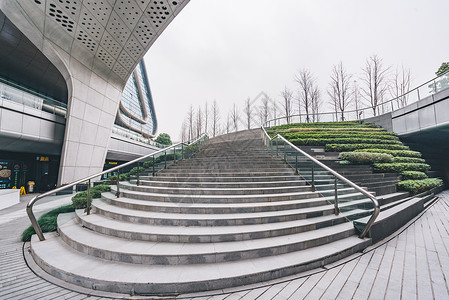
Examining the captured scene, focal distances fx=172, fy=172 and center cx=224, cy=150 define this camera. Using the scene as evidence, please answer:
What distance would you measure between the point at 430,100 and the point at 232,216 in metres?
14.5

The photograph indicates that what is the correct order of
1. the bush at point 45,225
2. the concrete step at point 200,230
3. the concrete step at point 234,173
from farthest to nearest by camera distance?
the concrete step at point 234,173
the bush at point 45,225
the concrete step at point 200,230

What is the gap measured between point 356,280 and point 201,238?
8.19 feet

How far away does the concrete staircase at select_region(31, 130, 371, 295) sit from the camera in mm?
2529

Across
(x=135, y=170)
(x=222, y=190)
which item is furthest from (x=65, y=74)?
(x=222, y=190)

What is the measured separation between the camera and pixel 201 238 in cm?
319

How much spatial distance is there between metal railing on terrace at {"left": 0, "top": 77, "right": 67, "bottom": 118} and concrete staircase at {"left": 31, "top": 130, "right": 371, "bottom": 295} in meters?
9.19

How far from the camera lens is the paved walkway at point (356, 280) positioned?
2.32 m

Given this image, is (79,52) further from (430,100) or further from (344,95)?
(344,95)

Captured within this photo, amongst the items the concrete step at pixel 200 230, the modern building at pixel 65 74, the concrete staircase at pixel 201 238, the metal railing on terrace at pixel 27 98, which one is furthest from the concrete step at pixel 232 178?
the metal railing on terrace at pixel 27 98

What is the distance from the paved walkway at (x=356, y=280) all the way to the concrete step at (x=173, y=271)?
0.37ft

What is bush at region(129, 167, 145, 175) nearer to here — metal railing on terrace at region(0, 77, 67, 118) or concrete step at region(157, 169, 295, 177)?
concrete step at region(157, 169, 295, 177)

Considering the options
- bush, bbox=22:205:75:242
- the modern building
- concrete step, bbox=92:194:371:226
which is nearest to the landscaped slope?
concrete step, bbox=92:194:371:226

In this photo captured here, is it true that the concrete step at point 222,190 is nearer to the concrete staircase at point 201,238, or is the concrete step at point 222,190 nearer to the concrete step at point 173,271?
the concrete staircase at point 201,238

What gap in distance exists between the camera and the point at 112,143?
54.3 feet
